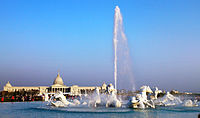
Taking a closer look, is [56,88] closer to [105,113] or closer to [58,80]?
[58,80]

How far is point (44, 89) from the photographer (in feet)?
606

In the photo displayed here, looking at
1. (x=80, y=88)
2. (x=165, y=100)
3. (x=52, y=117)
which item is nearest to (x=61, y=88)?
(x=80, y=88)

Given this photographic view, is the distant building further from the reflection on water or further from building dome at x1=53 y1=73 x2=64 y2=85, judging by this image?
the reflection on water

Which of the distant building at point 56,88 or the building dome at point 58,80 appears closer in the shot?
the distant building at point 56,88

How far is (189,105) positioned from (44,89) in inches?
6291

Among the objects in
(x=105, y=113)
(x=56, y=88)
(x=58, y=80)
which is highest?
(x=58, y=80)

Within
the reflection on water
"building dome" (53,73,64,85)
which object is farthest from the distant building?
the reflection on water

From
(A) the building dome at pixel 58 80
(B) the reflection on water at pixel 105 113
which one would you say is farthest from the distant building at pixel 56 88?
(B) the reflection on water at pixel 105 113

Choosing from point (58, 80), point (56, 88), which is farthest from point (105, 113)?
point (58, 80)

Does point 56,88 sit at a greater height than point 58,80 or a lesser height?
lesser

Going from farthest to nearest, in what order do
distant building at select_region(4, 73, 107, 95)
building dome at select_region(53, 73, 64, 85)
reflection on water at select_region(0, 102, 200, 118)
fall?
building dome at select_region(53, 73, 64, 85)
distant building at select_region(4, 73, 107, 95)
reflection on water at select_region(0, 102, 200, 118)

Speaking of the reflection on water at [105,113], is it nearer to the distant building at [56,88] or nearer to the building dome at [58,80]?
the distant building at [56,88]

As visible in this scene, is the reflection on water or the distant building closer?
the reflection on water

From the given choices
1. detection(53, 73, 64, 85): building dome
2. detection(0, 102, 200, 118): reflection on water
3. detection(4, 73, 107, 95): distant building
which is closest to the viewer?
detection(0, 102, 200, 118): reflection on water
